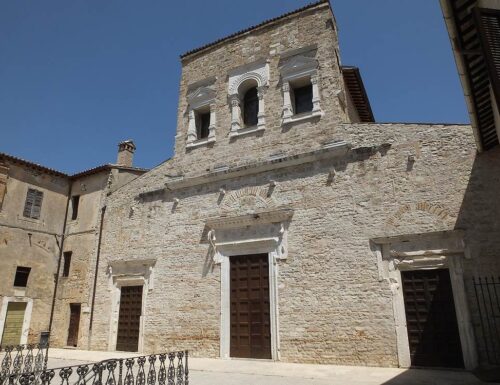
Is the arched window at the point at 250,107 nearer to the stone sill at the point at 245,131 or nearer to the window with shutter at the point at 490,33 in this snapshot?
the stone sill at the point at 245,131

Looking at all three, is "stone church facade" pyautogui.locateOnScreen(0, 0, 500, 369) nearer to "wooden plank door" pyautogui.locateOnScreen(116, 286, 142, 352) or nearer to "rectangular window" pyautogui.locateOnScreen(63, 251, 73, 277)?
"wooden plank door" pyautogui.locateOnScreen(116, 286, 142, 352)

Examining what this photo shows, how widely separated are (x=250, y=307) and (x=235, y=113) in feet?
21.5

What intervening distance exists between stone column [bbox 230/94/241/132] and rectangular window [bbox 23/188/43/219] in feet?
29.3

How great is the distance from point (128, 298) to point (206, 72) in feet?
28.9

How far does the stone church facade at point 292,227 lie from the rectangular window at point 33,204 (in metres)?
1.88

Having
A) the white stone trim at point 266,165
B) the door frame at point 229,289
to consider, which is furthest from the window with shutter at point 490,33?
the door frame at point 229,289

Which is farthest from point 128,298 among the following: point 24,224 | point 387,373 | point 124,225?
point 387,373

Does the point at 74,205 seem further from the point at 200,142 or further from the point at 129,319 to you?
the point at 200,142

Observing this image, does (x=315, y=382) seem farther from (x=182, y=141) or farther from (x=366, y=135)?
(x=182, y=141)

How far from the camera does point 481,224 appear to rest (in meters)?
8.66

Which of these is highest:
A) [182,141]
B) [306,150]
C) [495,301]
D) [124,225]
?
[182,141]

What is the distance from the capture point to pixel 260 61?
13227 mm

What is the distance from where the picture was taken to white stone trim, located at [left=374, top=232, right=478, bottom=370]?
8195 millimetres

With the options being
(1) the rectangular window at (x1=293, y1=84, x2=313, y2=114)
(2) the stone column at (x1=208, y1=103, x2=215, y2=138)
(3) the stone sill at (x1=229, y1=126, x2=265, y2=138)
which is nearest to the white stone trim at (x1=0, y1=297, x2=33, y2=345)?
(2) the stone column at (x1=208, y1=103, x2=215, y2=138)
